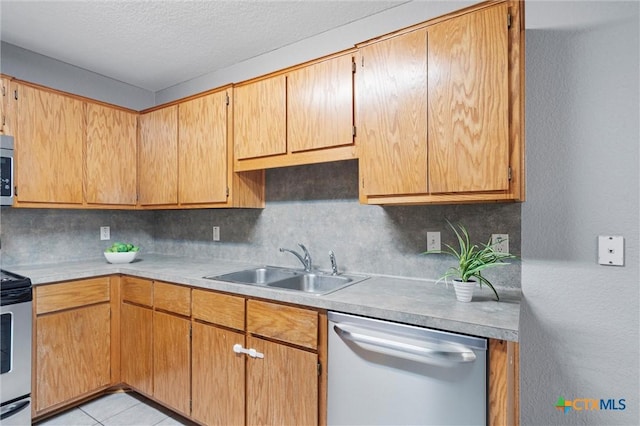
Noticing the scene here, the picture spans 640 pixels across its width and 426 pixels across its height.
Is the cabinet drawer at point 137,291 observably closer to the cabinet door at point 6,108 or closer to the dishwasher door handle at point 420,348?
the cabinet door at point 6,108

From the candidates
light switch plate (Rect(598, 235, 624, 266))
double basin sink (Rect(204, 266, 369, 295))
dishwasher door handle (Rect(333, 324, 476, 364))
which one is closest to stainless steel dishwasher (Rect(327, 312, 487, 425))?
dishwasher door handle (Rect(333, 324, 476, 364))

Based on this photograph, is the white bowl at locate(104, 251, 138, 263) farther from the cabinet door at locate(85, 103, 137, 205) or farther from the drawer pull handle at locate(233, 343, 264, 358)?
the drawer pull handle at locate(233, 343, 264, 358)

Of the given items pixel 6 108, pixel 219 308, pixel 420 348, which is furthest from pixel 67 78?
pixel 420 348

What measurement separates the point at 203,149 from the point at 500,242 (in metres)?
2.01

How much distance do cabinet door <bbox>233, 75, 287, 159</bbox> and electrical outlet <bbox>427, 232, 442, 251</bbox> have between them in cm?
99

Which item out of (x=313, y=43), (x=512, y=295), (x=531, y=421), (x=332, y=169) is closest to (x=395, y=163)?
(x=332, y=169)

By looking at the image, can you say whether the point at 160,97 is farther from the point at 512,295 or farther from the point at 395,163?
the point at 512,295

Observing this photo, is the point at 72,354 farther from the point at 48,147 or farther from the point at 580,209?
the point at 580,209

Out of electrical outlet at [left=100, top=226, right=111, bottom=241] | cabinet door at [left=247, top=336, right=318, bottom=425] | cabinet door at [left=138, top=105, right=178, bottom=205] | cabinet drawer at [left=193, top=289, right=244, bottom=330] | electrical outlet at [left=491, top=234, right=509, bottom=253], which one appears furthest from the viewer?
electrical outlet at [left=100, top=226, right=111, bottom=241]

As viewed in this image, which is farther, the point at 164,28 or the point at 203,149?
the point at 203,149

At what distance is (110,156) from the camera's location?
2.62 m

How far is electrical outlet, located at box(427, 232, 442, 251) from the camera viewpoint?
1.77 metres

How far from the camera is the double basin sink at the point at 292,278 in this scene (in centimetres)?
197

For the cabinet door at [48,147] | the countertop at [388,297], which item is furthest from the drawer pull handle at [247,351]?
the cabinet door at [48,147]
